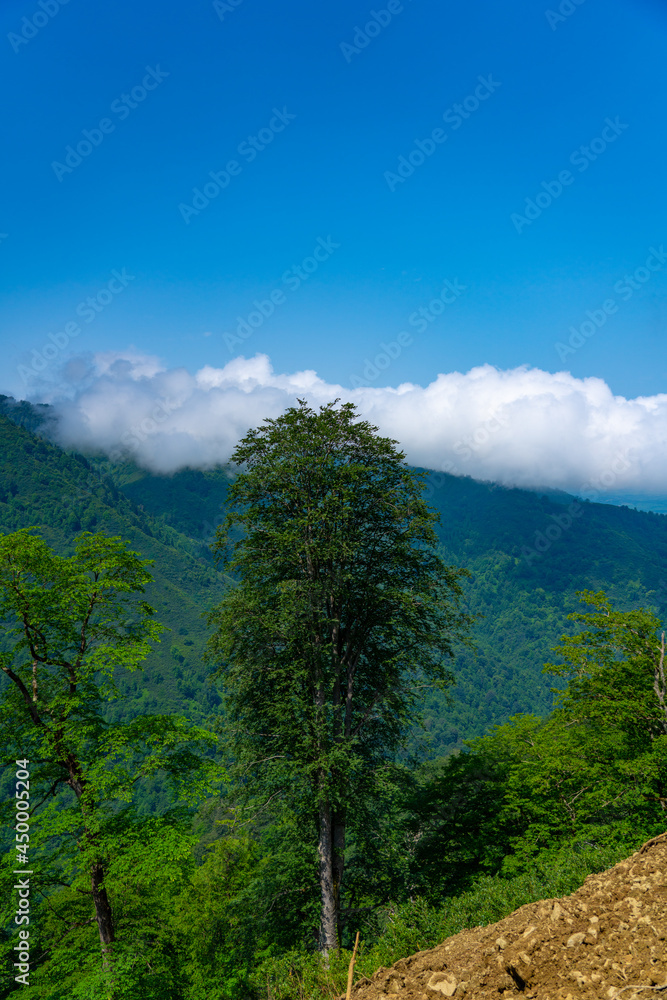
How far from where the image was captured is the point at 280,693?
13.9 m

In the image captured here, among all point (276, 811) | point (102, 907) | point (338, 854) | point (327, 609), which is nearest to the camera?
point (102, 907)

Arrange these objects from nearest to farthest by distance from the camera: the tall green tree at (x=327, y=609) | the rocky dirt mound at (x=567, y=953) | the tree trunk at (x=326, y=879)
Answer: the rocky dirt mound at (x=567, y=953) < the tree trunk at (x=326, y=879) < the tall green tree at (x=327, y=609)

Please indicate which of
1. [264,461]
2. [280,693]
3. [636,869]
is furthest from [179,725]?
[636,869]

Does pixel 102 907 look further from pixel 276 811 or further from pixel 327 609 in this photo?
pixel 327 609

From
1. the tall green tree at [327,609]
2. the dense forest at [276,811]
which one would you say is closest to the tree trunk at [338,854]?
the tall green tree at [327,609]

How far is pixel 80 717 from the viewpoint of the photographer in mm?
11969

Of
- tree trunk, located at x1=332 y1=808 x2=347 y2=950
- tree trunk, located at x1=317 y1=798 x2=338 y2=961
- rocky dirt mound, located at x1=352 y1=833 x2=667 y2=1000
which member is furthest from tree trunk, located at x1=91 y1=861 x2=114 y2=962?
rocky dirt mound, located at x1=352 y1=833 x2=667 y2=1000

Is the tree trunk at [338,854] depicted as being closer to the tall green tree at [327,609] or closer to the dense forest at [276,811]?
the tall green tree at [327,609]

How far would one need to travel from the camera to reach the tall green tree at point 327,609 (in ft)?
44.7

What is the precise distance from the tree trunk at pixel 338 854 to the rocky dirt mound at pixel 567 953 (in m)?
7.79

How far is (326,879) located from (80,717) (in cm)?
747

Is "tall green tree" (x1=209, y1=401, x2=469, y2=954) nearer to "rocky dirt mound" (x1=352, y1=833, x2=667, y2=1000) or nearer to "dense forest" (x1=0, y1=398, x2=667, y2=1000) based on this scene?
"dense forest" (x1=0, y1=398, x2=667, y2=1000)

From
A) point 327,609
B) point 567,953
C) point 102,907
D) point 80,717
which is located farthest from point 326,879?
point 567,953

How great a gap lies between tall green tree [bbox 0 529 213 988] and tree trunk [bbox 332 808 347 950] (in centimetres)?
461
